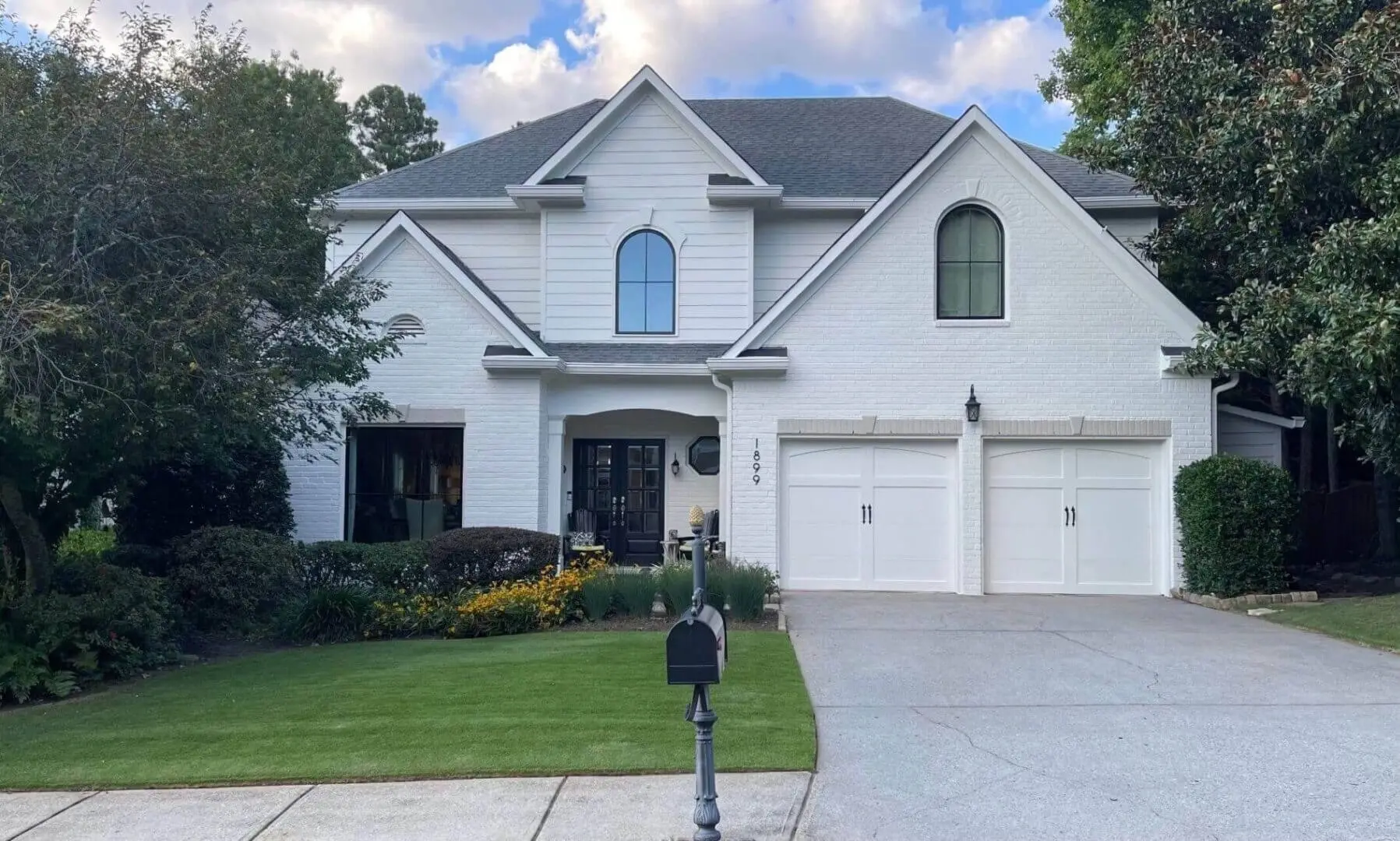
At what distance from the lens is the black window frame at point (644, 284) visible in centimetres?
1816

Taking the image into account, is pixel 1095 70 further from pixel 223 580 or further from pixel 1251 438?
pixel 223 580

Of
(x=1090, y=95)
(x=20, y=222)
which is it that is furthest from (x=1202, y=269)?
(x=20, y=222)

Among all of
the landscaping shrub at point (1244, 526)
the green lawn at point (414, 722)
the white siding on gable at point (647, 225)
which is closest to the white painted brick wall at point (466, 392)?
the white siding on gable at point (647, 225)

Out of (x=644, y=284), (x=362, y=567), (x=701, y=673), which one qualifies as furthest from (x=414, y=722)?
(x=644, y=284)

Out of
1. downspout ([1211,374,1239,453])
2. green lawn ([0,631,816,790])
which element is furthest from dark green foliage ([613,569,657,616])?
downspout ([1211,374,1239,453])

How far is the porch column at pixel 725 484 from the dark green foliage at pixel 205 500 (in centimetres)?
646

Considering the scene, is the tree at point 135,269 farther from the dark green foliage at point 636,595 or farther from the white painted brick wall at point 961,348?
the white painted brick wall at point 961,348

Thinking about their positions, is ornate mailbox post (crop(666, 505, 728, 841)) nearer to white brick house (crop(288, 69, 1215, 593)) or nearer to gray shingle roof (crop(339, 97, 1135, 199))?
white brick house (crop(288, 69, 1215, 593))

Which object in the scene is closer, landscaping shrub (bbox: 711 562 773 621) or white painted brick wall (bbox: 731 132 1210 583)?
landscaping shrub (bbox: 711 562 773 621)

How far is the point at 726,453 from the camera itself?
1623 cm

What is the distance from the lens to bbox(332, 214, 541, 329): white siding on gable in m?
18.9

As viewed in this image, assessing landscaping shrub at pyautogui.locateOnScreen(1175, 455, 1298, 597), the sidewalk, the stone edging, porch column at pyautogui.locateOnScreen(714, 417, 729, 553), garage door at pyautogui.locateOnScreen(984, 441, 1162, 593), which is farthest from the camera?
porch column at pyautogui.locateOnScreen(714, 417, 729, 553)

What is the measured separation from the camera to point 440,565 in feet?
48.5

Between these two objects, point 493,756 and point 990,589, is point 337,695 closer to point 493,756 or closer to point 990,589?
point 493,756
